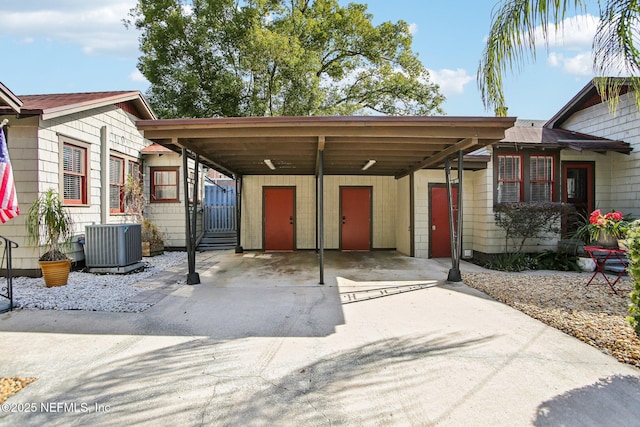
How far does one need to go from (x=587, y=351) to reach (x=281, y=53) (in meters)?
13.1

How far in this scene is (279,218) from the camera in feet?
35.9

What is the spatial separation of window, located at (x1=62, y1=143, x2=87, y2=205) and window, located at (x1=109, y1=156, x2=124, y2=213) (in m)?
1.11

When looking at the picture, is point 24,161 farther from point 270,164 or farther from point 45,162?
point 270,164

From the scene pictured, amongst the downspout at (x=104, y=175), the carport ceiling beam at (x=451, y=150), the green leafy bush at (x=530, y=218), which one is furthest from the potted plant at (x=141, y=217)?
the green leafy bush at (x=530, y=218)

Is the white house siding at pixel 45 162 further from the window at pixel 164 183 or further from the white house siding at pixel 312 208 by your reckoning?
the white house siding at pixel 312 208

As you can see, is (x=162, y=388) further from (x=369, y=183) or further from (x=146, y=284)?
(x=369, y=183)

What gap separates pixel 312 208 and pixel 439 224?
3.85 meters

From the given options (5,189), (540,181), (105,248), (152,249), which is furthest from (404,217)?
(5,189)

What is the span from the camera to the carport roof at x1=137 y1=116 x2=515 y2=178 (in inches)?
204

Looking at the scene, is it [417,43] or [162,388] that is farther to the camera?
[417,43]

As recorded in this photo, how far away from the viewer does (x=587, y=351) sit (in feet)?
10.8

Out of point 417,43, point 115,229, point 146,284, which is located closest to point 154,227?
point 115,229

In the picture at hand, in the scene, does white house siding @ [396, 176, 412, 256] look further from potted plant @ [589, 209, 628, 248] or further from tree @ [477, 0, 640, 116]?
tree @ [477, 0, 640, 116]

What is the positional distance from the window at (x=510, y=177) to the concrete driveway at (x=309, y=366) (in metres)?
4.47
